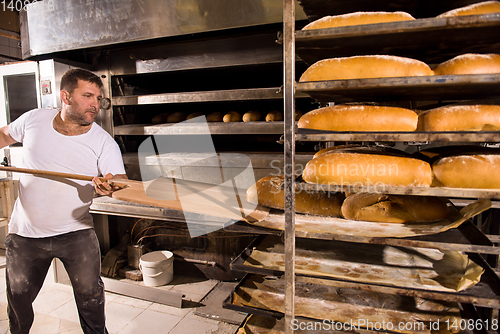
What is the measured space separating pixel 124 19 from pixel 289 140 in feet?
6.93

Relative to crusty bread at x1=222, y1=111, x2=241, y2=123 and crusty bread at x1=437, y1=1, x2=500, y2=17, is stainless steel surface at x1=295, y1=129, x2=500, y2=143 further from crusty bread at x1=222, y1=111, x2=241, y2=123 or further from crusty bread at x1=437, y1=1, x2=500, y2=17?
crusty bread at x1=222, y1=111, x2=241, y2=123

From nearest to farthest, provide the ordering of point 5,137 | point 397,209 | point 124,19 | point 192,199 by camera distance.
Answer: point 397,209 → point 192,199 → point 5,137 → point 124,19

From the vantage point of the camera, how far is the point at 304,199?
1.38m

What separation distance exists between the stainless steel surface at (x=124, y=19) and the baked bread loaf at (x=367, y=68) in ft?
3.49

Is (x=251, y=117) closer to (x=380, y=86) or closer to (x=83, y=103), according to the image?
(x=83, y=103)

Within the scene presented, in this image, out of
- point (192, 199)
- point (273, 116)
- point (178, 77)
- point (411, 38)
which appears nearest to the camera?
point (411, 38)

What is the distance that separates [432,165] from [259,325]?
1102 millimetres

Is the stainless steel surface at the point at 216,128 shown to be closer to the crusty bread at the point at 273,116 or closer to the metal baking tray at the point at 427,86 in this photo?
the crusty bread at the point at 273,116

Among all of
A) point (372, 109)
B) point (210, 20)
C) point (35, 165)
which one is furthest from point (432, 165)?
point (35, 165)

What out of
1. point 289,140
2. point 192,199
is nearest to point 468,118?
point 289,140

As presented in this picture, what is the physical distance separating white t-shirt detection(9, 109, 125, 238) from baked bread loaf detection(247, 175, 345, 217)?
130 cm

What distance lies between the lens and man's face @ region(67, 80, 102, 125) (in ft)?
6.27

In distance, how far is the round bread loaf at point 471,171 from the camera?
99 centimetres

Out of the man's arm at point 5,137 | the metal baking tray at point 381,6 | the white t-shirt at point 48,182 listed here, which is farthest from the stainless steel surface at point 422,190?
the man's arm at point 5,137
